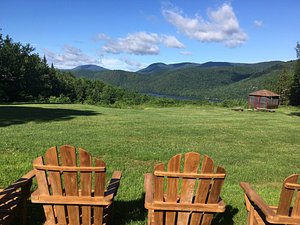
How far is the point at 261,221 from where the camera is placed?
12.3 feet

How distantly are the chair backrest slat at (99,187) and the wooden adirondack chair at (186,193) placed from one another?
51cm

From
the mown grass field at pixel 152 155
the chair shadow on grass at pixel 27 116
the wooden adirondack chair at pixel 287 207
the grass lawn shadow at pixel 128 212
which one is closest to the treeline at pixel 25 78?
the chair shadow on grass at pixel 27 116

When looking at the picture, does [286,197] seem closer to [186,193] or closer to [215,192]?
[215,192]

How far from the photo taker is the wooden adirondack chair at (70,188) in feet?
11.2

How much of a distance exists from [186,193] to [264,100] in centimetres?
4762

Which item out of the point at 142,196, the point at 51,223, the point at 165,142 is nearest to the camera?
the point at 51,223

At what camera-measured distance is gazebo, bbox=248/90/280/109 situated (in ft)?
157

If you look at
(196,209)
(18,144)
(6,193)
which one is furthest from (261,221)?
(18,144)

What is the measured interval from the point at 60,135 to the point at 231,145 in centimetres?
625

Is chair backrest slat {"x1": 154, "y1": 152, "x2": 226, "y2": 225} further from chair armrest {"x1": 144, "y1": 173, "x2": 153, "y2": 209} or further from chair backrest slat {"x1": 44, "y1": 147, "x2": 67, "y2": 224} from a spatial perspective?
chair backrest slat {"x1": 44, "y1": 147, "x2": 67, "y2": 224}

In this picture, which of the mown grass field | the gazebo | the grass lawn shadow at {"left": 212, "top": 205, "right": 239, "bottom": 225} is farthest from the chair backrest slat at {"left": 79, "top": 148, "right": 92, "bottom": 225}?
the gazebo

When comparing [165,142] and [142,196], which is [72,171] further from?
[165,142]

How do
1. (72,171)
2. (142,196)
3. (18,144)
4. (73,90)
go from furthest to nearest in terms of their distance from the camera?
(73,90), (18,144), (142,196), (72,171)

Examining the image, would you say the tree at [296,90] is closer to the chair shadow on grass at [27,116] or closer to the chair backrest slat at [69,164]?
the chair shadow on grass at [27,116]
